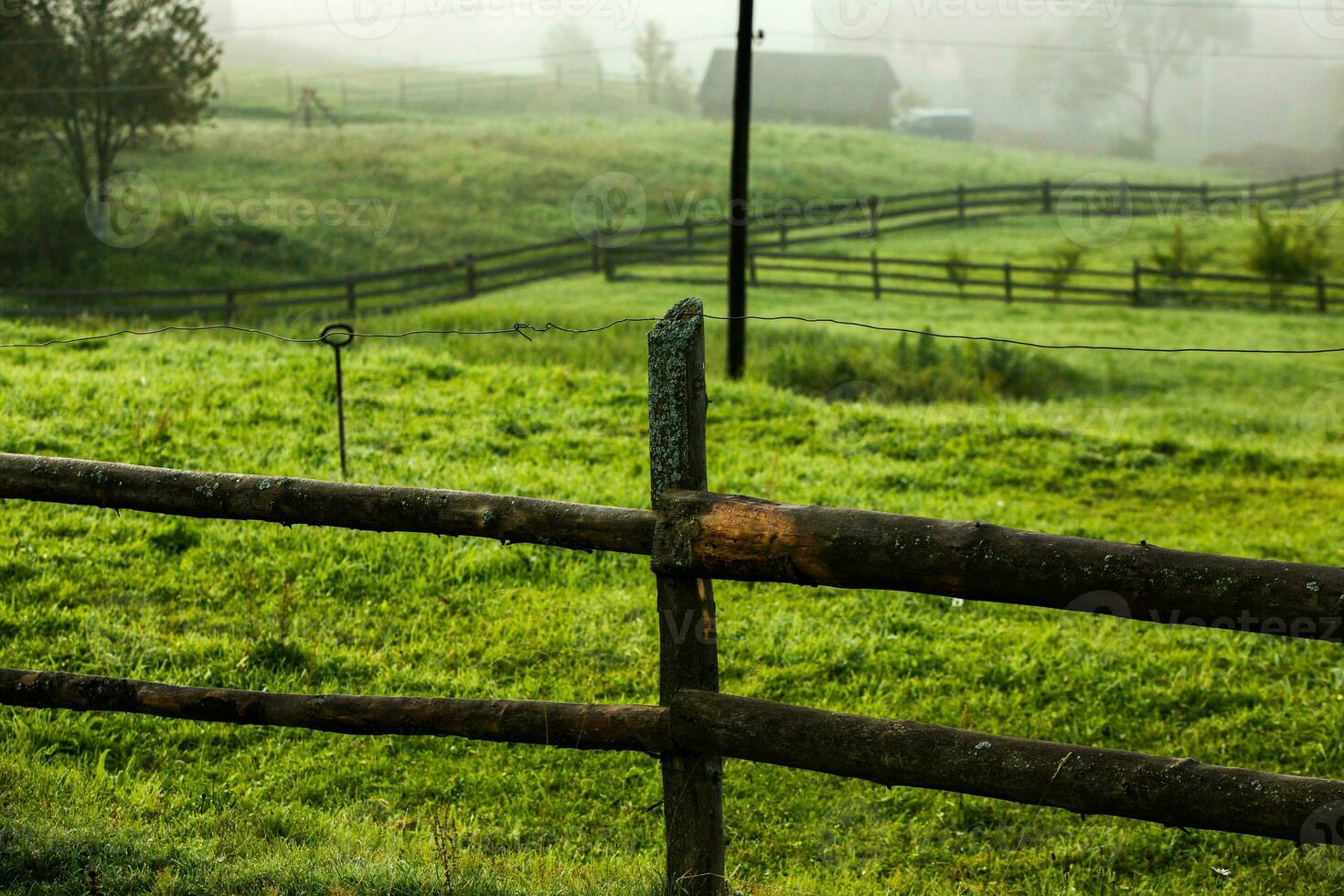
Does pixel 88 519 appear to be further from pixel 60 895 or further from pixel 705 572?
pixel 705 572

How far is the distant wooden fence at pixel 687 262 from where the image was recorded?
23.6 metres

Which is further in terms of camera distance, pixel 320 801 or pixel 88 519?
pixel 88 519

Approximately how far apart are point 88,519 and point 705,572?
6129mm

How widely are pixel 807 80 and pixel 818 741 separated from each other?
2993 inches

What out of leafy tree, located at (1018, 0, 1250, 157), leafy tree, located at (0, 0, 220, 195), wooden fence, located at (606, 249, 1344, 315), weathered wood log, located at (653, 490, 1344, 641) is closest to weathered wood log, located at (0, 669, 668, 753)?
weathered wood log, located at (653, 490, 1344, 641)

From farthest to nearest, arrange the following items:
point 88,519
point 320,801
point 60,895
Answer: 1. point 88,519
2. point 320,801
3. point 60,895

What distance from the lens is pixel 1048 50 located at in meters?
97.3

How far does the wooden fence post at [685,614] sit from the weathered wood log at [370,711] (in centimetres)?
15

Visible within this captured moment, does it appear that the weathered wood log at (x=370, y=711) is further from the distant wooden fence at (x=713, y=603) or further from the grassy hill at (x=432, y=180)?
the grassy hill at (x=432, y=180)

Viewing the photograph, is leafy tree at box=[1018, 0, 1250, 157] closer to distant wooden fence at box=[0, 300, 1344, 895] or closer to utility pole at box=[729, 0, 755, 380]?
utility pole at box=[729, 0, 755, 380]

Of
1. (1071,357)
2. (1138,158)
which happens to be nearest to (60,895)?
(1071,357)

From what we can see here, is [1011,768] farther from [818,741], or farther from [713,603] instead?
[713,603]

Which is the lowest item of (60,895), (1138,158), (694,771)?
(60,895)

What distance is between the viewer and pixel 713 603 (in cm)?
338
